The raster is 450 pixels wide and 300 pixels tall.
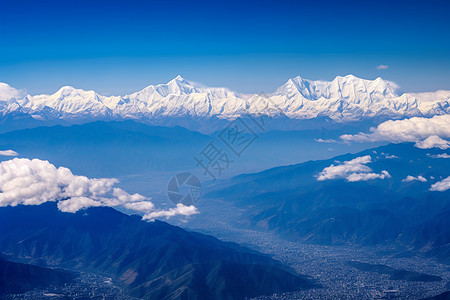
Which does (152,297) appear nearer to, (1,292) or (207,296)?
(207,296)

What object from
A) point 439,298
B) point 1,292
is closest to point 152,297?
point 1,292

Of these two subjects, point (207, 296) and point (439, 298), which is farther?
point (207, 296)

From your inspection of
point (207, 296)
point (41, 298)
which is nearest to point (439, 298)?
point (207, 296)

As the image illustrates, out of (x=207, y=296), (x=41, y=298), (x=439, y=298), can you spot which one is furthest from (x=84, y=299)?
(x=439, y=298)

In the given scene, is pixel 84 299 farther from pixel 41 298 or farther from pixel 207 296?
pixel 207 296

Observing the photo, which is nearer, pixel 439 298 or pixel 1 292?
pixel 439 298

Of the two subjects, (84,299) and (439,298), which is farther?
(84,299)

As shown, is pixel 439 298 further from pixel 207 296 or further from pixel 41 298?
pixel 41 298
